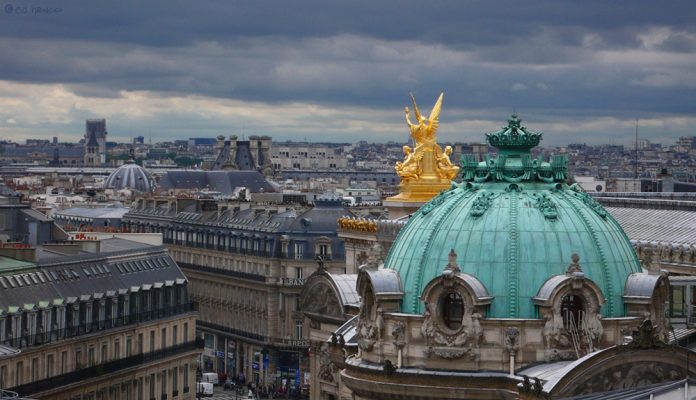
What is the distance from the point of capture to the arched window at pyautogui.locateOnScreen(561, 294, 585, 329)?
132 feet

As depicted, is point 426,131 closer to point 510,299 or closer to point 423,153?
point 423,153

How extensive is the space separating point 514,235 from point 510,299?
1603 mm

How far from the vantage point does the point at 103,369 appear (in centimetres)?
9119

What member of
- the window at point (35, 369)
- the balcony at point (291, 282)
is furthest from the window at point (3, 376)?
the balcony at point (291, 282)

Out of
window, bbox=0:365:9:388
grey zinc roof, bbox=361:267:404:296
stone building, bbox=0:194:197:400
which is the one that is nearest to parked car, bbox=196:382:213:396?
stone building, bbox=0:194:197:400

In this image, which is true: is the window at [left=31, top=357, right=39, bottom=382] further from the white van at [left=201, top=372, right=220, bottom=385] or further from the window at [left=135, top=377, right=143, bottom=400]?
the white van at [left=201, top=372, right=220, bottom=385]

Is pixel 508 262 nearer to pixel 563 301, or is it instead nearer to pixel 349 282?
pixel 563 301

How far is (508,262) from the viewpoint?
1614 inches

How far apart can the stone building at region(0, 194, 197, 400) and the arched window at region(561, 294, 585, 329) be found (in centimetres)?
4052

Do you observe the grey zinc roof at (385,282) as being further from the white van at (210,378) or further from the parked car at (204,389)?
the white van at (210,378)

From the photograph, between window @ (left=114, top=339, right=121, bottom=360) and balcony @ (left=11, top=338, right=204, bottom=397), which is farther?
window @ (left=114, top=339, right=121, bottom=360)

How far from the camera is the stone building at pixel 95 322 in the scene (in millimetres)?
83500

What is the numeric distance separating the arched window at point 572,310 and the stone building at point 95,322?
4052 centimetres

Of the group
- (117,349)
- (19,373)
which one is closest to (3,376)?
(19,373)
